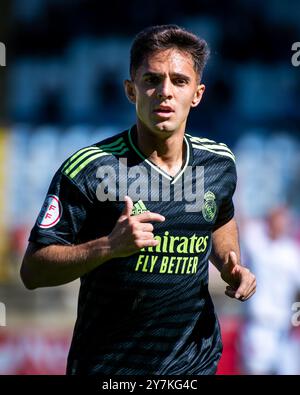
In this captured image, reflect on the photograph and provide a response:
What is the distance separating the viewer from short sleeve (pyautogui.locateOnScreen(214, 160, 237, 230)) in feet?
16.5

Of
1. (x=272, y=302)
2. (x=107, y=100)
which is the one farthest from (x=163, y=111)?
(x=107, y=100)

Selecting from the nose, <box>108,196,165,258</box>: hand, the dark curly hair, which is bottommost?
<box>108,196,165,258</box>: hand

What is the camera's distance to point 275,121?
15016mm

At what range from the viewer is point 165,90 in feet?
15.1

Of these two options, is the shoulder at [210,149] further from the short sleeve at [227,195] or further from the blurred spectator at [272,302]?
the blurred spectator at [272,302]

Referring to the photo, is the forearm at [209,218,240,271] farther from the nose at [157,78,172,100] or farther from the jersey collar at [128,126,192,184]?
the nose at [157,78,172,100]

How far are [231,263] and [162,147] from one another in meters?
0.67

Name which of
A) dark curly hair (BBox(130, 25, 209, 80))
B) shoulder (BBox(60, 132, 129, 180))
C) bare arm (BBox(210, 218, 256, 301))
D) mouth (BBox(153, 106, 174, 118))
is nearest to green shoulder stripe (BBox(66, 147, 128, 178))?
shoulder (BBox(60, 132, 129, 180))

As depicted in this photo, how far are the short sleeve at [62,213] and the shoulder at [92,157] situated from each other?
0.05 metres

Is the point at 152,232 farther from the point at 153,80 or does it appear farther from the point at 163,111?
the point at 153,80

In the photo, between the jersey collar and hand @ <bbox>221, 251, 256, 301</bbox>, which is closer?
hand @ <bbox>221, 251, 256, 301</bbox>
